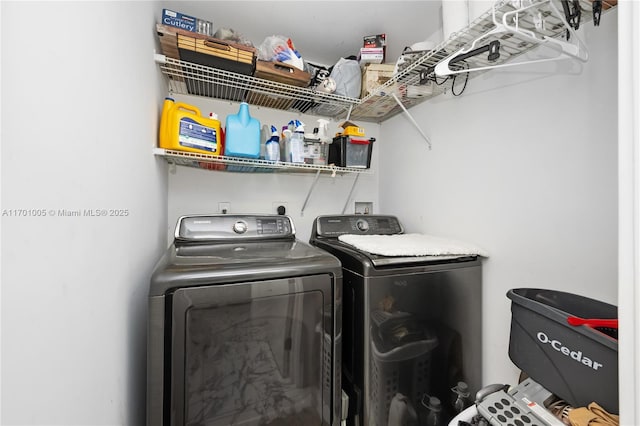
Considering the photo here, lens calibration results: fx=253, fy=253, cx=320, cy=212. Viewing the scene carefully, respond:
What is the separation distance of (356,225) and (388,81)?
1.01m

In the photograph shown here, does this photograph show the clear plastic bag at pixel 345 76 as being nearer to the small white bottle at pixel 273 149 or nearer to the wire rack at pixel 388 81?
the wire rack at pixel 388 81

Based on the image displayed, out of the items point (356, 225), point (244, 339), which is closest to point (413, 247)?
point (356, 225)

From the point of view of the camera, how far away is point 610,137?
98 cm

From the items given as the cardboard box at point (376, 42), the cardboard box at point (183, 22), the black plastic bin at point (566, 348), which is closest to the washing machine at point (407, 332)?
the black plastic bin at point (566, 348)

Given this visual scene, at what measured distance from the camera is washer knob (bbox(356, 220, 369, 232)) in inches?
74.7

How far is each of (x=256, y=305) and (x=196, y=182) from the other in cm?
124

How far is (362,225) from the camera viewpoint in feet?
6.27

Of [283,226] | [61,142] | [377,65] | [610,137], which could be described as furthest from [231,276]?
[377,65]

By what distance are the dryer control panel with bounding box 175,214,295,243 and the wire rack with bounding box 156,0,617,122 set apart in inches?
33.7

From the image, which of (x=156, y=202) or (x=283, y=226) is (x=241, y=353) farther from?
(x=156, y=202)

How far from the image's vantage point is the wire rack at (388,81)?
1.07 metres

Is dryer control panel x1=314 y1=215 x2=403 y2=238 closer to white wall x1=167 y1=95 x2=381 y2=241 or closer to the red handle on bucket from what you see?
white wall x1=167 y1=95 x2=381 y2=241

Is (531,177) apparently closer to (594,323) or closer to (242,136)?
(594,323)

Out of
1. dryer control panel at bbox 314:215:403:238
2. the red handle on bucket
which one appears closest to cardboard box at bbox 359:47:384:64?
dryer control panel at bbox 314:215:403:238
